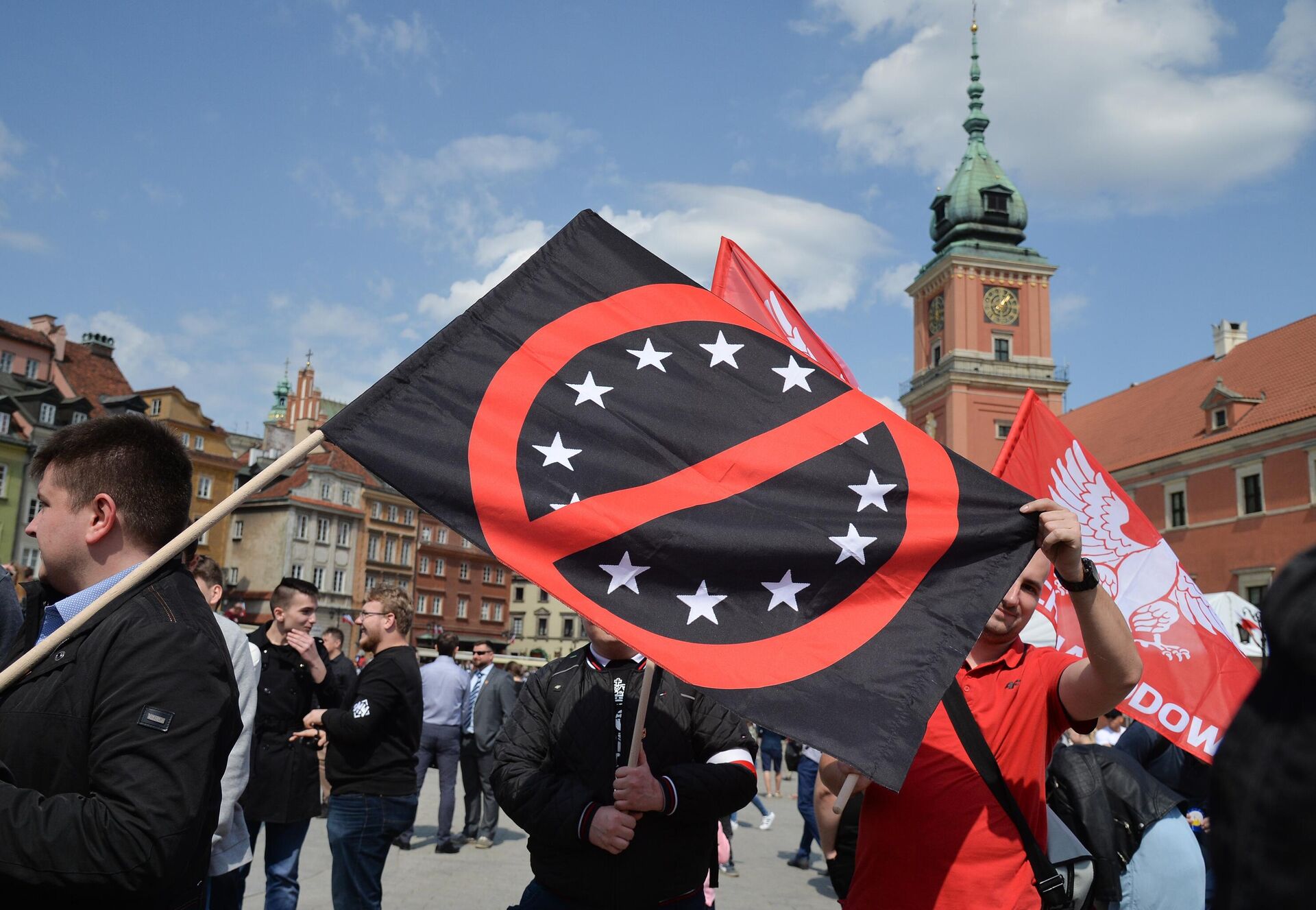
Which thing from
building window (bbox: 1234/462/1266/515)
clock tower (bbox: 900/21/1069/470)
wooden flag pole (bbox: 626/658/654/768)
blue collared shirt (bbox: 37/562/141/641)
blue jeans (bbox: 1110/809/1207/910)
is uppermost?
clock tower (bbox: 900/21/1069/470)

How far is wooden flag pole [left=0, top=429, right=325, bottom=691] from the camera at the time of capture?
2170mm

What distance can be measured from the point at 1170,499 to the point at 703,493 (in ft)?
158

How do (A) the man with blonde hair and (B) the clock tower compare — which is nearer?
(A) the man with blonde hair

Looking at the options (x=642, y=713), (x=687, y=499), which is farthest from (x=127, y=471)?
(x=642, y=713)

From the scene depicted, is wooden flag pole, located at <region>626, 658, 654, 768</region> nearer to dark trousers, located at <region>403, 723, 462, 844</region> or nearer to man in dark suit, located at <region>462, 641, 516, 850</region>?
dark trousers, located at <region>403, 723, 462, 844</region>

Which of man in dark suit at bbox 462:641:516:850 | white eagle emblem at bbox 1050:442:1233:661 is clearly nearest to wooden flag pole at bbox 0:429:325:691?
white eagle emblem at bbox 1050:442:1233:661

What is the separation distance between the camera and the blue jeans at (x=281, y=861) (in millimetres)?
5965

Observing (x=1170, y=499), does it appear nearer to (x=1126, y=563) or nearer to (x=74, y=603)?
(x=1126, y=563)

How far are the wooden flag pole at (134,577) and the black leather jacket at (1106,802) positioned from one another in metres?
2.90

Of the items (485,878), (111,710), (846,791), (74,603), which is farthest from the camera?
(485,878)

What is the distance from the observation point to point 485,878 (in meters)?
9.80

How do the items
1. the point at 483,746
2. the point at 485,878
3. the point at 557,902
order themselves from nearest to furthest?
the point at 557,902, the point at 485,878, the point at 483,746

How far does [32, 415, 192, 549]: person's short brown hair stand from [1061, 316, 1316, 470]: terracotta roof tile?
145 ft

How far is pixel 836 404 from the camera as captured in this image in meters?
3.36
